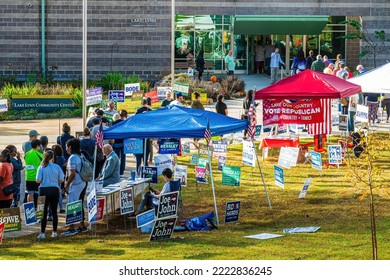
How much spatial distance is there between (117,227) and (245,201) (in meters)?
3.58

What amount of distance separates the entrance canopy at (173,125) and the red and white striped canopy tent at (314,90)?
440cm

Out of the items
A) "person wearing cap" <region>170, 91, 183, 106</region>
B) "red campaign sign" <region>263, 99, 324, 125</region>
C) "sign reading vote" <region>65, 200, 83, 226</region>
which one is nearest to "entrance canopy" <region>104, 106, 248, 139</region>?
"sign reading vote" <region>65, 200, 83, 226</region>

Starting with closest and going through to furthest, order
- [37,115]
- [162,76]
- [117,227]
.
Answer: [117,227] < [37,115] < [162,76]

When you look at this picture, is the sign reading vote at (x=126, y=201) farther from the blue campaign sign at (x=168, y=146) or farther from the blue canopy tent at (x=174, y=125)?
the blue campaign sign at (x=168, y=146)

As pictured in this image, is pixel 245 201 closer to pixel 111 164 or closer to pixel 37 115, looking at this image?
pixel 111 164

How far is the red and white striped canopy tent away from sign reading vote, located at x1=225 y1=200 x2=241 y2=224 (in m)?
6.16

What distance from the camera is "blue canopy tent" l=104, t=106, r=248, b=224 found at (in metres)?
20.6

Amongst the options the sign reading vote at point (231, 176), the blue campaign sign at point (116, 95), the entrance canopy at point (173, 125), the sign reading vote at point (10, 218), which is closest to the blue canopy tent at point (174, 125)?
the entrance canopy at point (173, 125)

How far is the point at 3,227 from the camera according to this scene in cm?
1789

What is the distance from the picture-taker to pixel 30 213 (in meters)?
18.8

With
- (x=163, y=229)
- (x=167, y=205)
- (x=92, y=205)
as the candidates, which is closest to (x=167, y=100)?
(x=92, y=205)

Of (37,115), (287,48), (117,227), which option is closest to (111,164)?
(117,227)

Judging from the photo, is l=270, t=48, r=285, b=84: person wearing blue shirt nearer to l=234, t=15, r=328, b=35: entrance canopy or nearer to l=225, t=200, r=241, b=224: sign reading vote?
l=234, t=15, r=328, b=35: entrance canopy

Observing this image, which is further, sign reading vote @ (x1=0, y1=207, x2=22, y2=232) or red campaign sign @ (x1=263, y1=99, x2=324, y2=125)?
red campaign sign @ (x1=263, y1=99, x2=324, y2=125)
